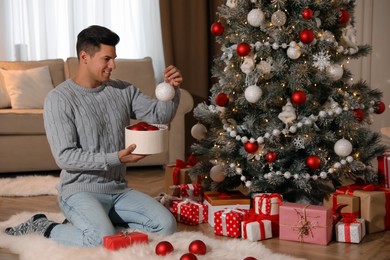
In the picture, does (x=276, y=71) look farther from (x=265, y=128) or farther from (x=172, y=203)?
(x=172, y=203)

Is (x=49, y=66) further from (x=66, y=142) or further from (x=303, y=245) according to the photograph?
(x=303, y=245)

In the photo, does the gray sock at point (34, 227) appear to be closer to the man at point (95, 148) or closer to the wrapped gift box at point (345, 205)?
the man at point (95, 148)

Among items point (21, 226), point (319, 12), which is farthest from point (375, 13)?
point (21, 226)

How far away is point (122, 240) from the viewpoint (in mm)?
3104

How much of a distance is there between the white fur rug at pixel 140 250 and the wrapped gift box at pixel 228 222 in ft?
0.31

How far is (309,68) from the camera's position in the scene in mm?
3758

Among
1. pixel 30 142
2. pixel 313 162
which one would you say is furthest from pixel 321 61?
pixel 30 142

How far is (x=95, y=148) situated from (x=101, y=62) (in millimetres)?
396

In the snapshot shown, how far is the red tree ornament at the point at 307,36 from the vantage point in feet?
12.0

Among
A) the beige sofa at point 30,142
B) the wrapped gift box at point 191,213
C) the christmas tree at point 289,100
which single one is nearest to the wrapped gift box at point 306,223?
the christmas tree at point 289,100

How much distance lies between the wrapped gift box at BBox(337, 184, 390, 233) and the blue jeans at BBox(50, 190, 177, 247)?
3.22 ft

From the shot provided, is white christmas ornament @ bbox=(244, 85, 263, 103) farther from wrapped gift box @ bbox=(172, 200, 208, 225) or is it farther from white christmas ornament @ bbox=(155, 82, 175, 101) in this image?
wrapped gift box @ bbox=(172, 200, 208, 225)

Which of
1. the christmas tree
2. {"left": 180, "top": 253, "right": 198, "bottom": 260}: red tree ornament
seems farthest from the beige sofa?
{"left": 180, "top": 253, "right": 198, "bottom": 260}: red tree ornament

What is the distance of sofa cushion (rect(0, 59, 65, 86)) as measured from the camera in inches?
228
